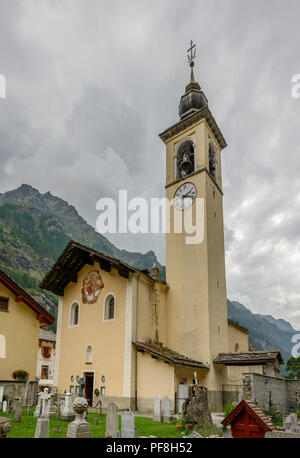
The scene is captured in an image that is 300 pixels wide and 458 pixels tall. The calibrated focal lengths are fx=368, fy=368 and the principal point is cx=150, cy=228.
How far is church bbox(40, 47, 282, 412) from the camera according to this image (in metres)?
19.5

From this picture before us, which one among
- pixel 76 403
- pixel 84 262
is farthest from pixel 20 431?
pixel 84 262

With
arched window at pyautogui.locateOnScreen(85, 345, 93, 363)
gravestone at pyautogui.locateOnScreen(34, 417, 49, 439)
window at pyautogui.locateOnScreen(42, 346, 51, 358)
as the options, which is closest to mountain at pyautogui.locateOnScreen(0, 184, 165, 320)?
window at pyautogui.locateOnScreen(42, 346, 51, 358)

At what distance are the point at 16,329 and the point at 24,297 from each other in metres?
1.91

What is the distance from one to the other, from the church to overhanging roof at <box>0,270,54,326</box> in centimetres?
159

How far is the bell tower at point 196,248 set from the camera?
22453 millimetres

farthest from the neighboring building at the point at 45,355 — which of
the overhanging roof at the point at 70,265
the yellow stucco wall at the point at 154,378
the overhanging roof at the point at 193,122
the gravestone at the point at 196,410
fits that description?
the gravestone at the point at 196,410

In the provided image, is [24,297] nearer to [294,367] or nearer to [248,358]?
[248,358]

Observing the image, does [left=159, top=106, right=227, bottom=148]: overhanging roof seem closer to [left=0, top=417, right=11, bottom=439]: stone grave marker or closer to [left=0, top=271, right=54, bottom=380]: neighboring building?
Answer: [left=0, top=271, right=54, bottom=380]: neighboring building

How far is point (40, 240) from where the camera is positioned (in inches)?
4926

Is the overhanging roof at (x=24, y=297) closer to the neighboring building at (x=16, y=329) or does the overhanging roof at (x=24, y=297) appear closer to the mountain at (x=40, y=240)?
the neighboring building at (x=16, y=329)

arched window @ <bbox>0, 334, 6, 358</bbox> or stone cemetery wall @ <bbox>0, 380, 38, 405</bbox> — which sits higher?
arched window @ <bbox>0, 334, 6, 358</bbox>

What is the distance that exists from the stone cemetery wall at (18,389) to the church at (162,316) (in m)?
3.27

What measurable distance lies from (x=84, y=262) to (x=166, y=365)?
9.02 metres
